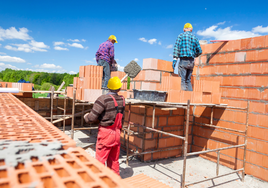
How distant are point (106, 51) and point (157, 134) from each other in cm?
313

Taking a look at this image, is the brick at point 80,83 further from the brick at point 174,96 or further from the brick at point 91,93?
the brick at point 174,96

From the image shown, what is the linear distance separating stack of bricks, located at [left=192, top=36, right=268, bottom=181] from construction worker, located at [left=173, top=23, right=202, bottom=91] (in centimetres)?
140

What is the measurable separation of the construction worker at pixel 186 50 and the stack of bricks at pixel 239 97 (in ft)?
4.59

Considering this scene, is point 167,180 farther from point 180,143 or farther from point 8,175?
point 8,175

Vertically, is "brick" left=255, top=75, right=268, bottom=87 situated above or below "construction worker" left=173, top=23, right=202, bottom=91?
below

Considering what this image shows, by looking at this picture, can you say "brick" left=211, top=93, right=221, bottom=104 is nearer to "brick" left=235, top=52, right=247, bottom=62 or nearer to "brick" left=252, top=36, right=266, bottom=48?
"brick" left=235, top=52, right=247, bottom=62

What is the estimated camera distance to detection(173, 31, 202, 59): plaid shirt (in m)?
5.48

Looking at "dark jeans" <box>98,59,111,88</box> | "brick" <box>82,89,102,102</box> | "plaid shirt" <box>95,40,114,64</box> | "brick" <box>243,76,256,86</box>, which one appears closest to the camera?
"brick" <box>243,76,256,86</box>

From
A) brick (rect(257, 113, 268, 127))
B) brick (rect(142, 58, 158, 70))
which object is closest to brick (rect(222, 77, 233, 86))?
brick (rect(257, 113, 268, 127))

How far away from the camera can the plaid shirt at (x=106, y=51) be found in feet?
21.7

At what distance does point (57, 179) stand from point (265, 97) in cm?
588

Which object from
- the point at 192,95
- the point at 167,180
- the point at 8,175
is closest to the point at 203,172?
the point at 167,180

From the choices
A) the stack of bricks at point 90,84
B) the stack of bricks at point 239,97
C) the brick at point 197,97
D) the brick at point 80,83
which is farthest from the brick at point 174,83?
the brick at point 80,83

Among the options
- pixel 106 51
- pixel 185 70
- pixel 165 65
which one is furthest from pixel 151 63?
pixel 106 51
